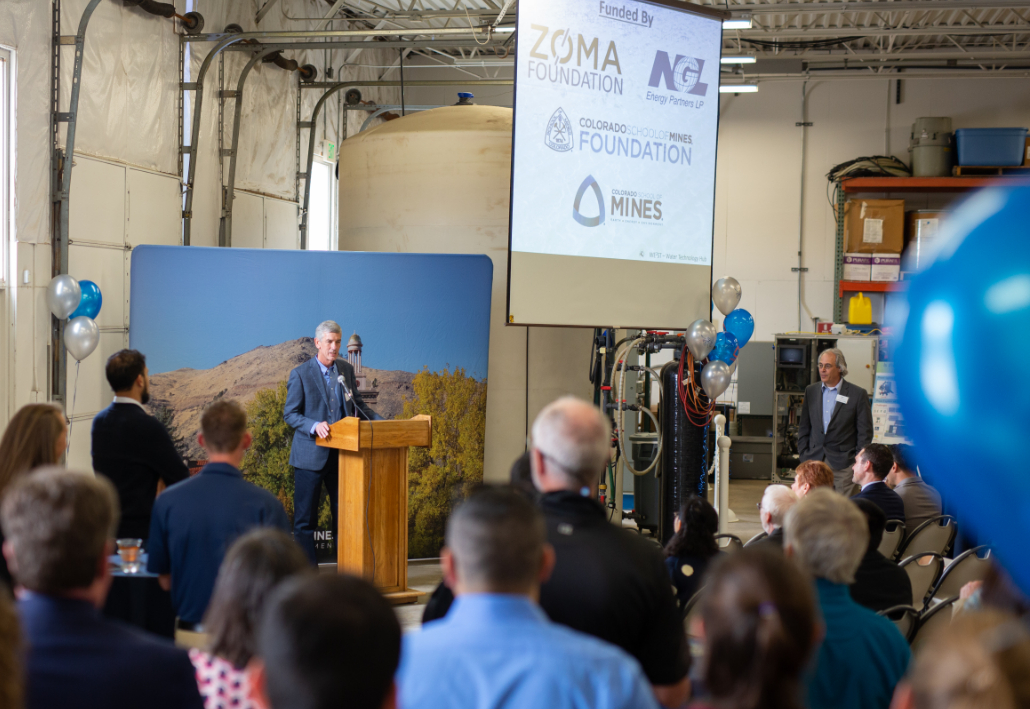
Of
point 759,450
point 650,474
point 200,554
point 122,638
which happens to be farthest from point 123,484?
point 759,450

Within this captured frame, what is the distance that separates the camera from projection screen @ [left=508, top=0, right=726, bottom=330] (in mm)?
5188

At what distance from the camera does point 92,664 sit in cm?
148

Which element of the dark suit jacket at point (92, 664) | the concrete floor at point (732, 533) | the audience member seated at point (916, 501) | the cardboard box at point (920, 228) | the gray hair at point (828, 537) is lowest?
the concrete floor at point (732, 533)

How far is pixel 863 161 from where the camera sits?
1191 centimetres

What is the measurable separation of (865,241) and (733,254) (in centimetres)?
174

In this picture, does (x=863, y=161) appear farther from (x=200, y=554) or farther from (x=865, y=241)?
(x=200, y=554)

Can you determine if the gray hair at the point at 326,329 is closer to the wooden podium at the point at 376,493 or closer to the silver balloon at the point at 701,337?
the wooden podium at the point at 376,493

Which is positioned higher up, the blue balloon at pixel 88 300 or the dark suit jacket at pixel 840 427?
the blue balloon at pixel 88 300

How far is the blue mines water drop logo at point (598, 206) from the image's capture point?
534 centimetres

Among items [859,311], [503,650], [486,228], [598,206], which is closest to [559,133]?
[598,206]

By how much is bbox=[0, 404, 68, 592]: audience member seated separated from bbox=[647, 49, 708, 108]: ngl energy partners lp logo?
3900 mm

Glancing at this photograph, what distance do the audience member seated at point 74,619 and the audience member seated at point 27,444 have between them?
4.58 ft

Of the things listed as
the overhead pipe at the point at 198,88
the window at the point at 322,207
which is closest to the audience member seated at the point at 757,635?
the overhead pipe at the point at 198,88

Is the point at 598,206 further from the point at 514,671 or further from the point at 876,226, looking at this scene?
the point at 876,226
